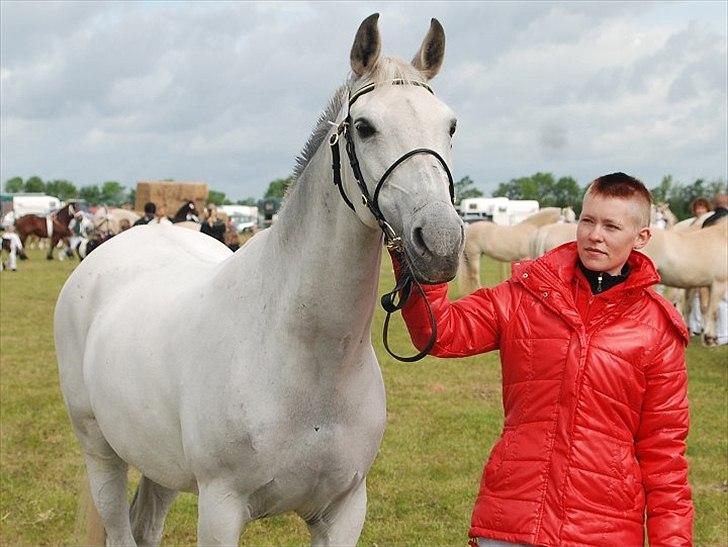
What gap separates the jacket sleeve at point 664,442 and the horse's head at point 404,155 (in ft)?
2.89

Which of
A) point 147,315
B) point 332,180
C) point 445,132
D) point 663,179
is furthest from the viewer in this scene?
point 663,179

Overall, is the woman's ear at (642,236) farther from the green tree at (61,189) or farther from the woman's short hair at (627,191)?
the green tree at (61,189)

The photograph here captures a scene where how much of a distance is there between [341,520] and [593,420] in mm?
892

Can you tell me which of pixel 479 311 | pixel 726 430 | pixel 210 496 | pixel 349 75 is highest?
pixel 349 75

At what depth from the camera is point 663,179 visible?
188 ft

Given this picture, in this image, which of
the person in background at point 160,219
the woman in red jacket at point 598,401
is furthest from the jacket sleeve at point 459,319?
the person in background at point 160,219

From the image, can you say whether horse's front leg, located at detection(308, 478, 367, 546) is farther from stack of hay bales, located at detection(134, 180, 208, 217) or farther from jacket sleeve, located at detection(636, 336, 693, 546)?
stack of hay bales, located at detection(134, 180, 208, 217)

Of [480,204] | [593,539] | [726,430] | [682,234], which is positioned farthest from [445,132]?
[480,204]

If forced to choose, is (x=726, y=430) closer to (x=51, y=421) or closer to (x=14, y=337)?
(x=51, y=421)

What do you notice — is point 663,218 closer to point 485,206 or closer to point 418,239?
point 418,239

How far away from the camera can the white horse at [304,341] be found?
6.47 ft

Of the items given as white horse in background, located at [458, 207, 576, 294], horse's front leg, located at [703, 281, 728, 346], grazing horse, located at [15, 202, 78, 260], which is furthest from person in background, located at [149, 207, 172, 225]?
grazing horse, located at [15, 202, 78, 260]

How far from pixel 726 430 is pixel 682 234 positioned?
173 inches

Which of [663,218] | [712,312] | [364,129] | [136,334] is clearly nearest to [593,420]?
[364,129]
